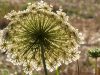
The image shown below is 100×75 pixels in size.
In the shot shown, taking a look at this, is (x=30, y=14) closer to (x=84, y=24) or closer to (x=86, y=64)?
(x=86, y=64)

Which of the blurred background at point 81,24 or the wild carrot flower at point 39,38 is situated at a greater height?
the blurred background at point 81,24

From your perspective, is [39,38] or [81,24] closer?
[39,38]

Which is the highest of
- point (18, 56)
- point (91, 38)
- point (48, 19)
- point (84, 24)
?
point (84, 24)

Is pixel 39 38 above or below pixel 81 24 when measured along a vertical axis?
below

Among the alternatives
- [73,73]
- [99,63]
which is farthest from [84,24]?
[73,73]

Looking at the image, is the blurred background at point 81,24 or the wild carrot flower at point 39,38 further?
the blurred background at point 81,24
